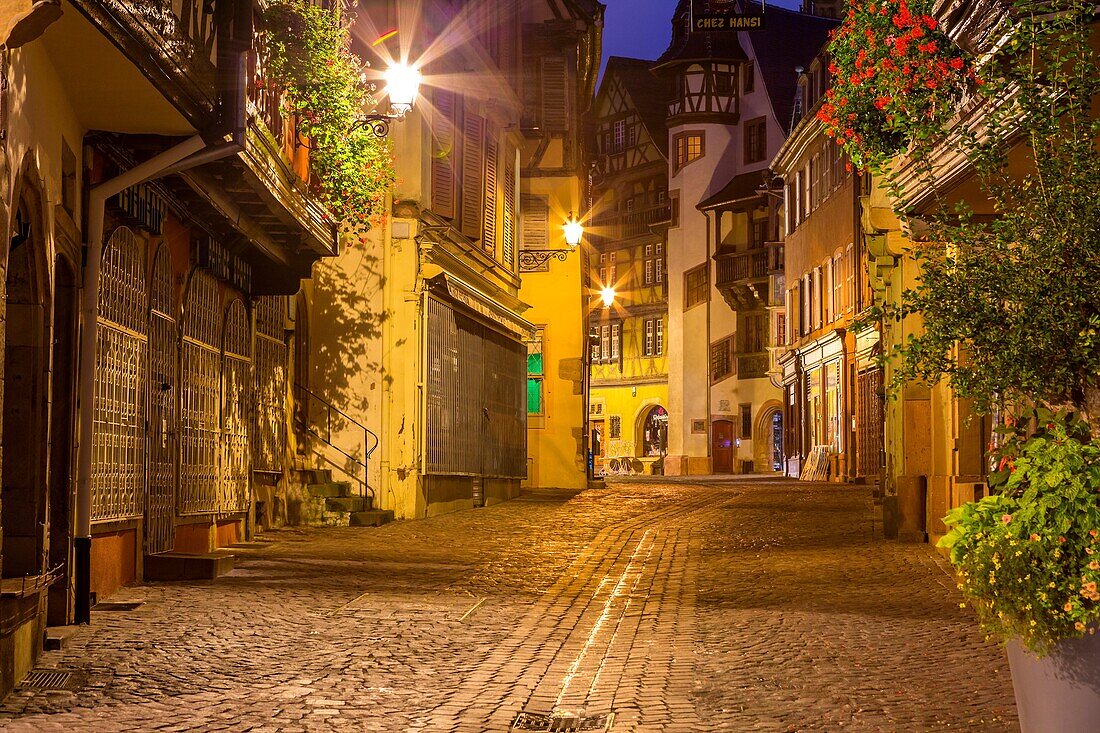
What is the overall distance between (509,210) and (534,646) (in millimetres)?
22083

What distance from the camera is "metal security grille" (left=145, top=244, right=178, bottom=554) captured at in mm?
13227

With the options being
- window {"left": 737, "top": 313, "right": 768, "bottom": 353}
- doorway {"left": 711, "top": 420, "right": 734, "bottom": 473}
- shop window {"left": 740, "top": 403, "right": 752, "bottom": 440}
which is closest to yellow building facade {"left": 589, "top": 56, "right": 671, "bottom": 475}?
doorway {"left": 711, "top": 420, "right": 734, "bottom": 473}

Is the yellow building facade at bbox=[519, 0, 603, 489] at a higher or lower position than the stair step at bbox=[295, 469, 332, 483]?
higher

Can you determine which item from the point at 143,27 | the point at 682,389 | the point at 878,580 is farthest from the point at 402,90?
the point at 682,389

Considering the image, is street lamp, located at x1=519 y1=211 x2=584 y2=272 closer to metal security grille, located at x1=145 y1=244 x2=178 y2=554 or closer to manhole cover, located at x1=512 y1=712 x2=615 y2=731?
metal security grille, located at x1=145 y1=244 x2=178 y2=554

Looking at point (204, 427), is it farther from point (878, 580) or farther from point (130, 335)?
point (878, 580)

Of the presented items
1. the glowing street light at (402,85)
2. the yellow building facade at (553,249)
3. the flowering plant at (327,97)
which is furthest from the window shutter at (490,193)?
the glowing street light at (402,85)

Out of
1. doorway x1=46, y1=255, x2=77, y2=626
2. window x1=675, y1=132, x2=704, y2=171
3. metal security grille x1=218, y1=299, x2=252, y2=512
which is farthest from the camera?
window x1=675, y1=132, x2=704, y2=171

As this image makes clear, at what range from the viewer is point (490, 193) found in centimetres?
2805

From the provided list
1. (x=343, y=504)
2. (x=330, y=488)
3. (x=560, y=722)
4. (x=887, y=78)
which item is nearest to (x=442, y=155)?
(x=330, y=488)

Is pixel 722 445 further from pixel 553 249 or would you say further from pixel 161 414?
pixel 161 414

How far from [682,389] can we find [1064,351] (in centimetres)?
5518

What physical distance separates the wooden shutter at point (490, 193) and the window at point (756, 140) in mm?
33356

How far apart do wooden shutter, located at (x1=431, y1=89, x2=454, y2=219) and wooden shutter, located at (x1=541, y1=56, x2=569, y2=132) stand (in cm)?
835
